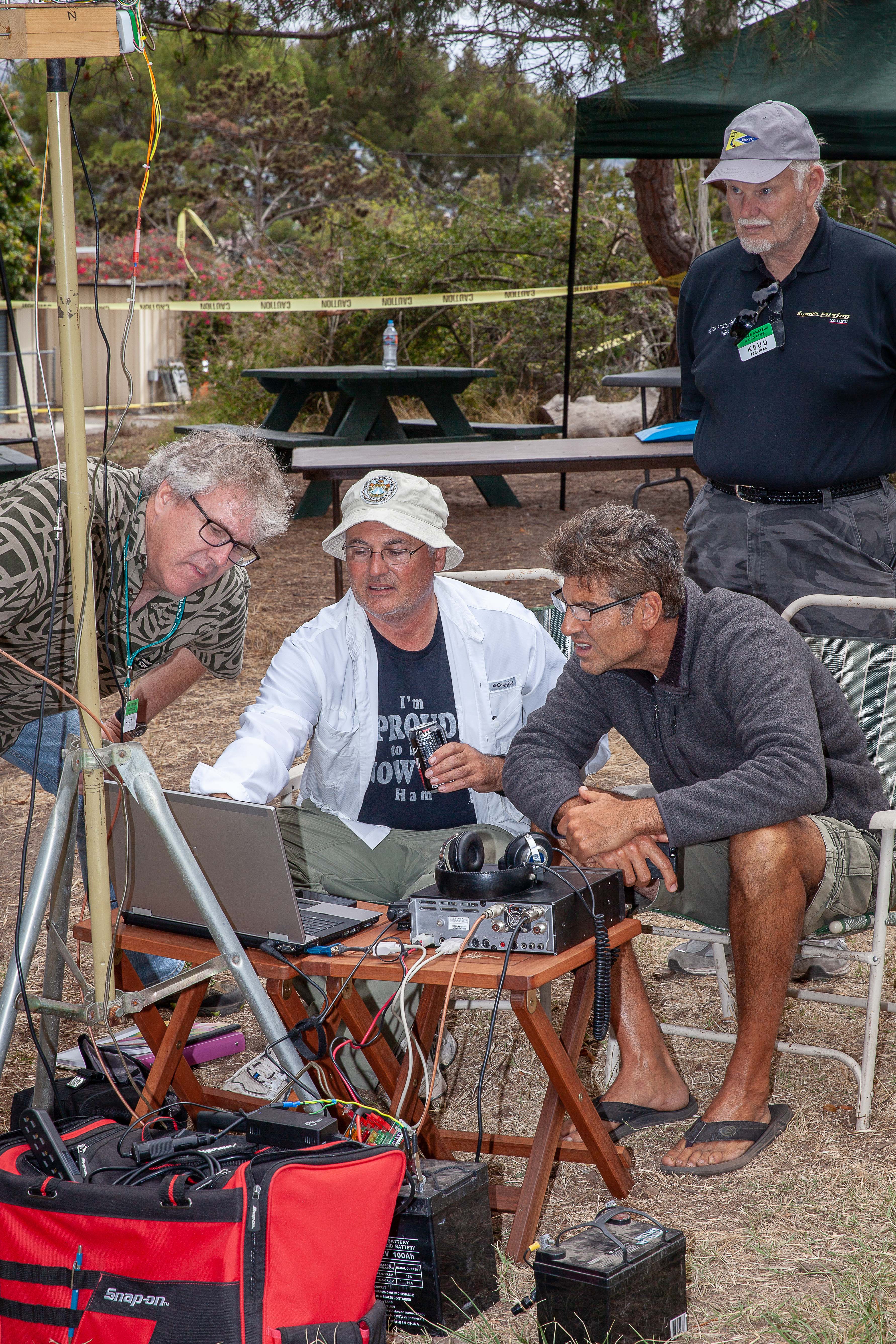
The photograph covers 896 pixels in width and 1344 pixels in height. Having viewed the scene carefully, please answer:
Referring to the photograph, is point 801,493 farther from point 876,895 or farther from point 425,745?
point 425,745

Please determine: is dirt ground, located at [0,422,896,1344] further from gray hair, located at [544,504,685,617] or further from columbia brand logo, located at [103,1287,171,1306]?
gray hair, located at [544,504,685,617]

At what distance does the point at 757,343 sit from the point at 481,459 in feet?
10.8

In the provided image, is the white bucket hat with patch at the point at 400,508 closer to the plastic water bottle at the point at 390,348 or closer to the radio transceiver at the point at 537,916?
the radio transceiver at the point at 537,916

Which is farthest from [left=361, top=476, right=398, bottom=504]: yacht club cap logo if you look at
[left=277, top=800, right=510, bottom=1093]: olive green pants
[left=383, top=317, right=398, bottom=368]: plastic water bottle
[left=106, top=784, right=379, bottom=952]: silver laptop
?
[left=383, top=317, right=398, bottom=368]: plastic water bottle

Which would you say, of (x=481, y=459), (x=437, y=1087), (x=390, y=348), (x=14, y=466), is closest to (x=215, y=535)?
(x=437, y=1087)

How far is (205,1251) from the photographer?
6.02ft

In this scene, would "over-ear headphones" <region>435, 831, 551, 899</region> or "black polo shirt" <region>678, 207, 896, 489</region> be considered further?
"black polo shirt" <region>678, 207, 896, 489</region>

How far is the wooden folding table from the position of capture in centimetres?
226

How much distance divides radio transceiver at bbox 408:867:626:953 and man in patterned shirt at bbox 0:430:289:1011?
→ 67cm

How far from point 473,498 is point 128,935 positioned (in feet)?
28.7

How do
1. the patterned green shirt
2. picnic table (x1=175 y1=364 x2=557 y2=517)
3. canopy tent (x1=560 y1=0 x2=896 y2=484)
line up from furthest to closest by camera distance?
picnic table (x1=175 y1=364 x2=557 y2=517) → canopy tent (x1=560 y1=0 x2=896 y2=484) → the patterned green shirt

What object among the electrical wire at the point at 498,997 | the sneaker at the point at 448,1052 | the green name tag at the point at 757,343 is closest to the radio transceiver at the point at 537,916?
the electrical wire at the point at 498,997

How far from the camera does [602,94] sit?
21.8 ft

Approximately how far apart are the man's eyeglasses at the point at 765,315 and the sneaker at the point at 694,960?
174 centimetres
